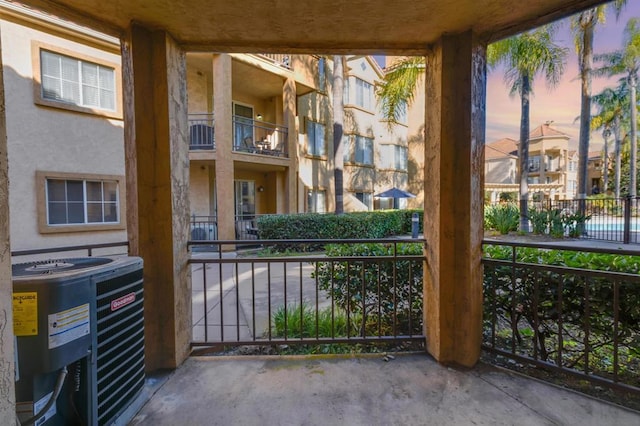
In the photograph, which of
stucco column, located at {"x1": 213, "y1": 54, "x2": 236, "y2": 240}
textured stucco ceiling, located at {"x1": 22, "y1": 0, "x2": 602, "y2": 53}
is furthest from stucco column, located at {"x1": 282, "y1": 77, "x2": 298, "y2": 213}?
textured stucco ceiling, located at {"x1": 22, "y1": 0, "x2": 602, "y2": 53}

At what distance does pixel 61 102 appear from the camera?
283 inches

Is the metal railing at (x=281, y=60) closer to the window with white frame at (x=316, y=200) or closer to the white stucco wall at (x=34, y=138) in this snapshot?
the white stucco wall at (x=34, y=138)

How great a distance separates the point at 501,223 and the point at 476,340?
11.2 m

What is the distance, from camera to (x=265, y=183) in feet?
43.4

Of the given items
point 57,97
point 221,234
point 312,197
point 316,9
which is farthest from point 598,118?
point 57,97

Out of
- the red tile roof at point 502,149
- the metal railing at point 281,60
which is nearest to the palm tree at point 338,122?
the metal railing at point 281,60

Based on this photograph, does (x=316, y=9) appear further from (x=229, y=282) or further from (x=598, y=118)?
(x=598, y=118)

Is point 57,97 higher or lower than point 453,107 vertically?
higher

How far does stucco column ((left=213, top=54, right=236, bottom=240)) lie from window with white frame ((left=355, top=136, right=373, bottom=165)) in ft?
26.0

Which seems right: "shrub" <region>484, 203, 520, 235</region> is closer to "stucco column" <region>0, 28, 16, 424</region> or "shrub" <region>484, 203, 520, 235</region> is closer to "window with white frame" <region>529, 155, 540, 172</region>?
"stucco column" <region>0, 28, 16, 424</region>

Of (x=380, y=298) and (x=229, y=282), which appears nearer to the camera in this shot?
(x=380, y=298)

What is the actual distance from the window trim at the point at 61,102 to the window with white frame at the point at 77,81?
0.06 meters

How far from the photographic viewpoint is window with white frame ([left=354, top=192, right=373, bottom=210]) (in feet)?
53.4

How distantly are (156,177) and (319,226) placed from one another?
7.77 metres
